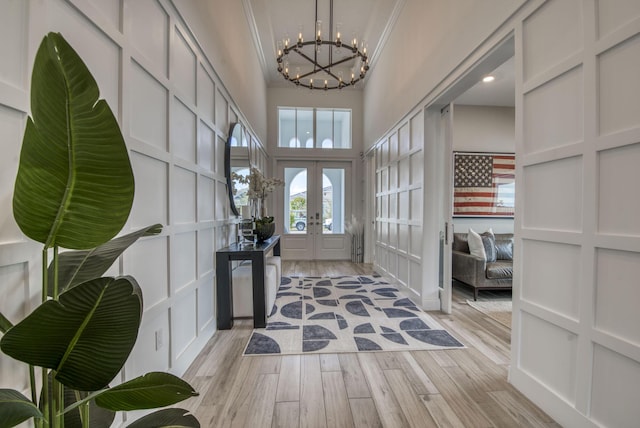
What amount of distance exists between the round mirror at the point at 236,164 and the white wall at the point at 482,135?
344 centimetres

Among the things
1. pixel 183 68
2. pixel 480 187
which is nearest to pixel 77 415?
pixel 183 68

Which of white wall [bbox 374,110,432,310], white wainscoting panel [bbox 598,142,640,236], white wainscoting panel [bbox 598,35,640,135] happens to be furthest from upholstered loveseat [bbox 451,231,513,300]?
white wainscoting panel [bbox 598,35,640,135]

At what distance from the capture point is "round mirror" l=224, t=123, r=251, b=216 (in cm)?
282

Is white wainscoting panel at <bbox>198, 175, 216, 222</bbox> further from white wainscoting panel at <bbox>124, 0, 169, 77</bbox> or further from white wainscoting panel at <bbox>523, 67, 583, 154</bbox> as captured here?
white wainscoting panel at <bbox>523, 67, 583, 154</bbox>

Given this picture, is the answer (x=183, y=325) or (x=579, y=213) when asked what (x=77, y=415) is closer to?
(x=183, y=325)

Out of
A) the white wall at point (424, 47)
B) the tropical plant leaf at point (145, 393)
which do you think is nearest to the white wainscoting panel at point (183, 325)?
the tropical plant leaf at point (145, 393)

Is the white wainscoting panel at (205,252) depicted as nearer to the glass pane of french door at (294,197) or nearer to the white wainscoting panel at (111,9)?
the white wainscoting panel at (111,9)

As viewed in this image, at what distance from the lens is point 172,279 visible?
5.48 ft

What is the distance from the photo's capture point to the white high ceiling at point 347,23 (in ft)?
12.2

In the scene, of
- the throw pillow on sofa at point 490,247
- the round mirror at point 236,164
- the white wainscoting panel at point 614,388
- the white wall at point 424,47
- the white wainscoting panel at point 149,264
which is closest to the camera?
the white wainscoting panel at point 614,388

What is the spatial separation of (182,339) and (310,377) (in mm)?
887

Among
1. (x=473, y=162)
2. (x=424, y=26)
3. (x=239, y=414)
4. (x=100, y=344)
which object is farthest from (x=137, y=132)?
(x=473, y=162)

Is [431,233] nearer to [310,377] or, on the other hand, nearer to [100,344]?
[310,377]

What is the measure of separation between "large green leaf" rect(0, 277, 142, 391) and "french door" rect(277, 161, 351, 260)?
18.0ft
